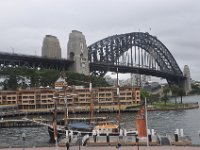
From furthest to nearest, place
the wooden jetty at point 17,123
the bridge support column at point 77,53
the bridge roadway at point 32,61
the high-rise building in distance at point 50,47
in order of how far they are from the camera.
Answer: the high-rise building in distance at point 50,47 → the bridge support column at point 77,53 → the bridge roadway at point 32,61 → the wooden jetty at point 17,123

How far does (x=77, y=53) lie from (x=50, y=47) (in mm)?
17522

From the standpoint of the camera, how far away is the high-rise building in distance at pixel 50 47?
639 feet

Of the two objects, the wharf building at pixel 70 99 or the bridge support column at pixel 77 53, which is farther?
the bridge support column at pixel 77 53

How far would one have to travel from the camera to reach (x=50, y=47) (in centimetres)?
19712

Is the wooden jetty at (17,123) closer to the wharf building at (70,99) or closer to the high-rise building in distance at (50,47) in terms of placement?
the wharf building at (70,99)

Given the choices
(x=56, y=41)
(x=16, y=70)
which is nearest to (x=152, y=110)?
(x=16, y=70)

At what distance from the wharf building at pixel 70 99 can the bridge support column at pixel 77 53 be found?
44.2 m

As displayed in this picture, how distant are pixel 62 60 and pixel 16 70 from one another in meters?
24.4

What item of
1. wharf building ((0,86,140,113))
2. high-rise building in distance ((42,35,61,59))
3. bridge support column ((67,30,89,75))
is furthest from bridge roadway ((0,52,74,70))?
wharf building ((0,86,140,113))

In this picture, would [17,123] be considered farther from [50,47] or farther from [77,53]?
[50,47]

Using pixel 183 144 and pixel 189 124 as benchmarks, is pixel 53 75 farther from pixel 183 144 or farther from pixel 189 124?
pixel 183 144

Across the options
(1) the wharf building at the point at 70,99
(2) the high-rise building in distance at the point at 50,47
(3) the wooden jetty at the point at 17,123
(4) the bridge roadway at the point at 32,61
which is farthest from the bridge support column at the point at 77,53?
(3) the wooden jetty at the point at 17,123

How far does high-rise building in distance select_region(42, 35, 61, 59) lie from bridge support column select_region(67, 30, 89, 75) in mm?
8466

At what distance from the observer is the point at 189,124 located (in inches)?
3206
